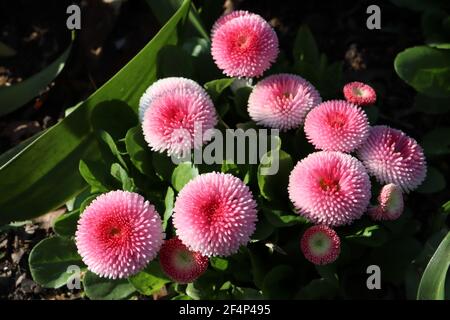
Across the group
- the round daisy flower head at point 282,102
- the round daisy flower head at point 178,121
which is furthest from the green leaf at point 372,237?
the round daisy flower head at point 178,121

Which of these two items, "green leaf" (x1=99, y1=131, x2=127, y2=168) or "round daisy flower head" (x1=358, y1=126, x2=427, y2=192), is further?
"green leaf" (x1=99, y1=131, x2=127, y2=168)

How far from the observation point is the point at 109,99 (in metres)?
1.68

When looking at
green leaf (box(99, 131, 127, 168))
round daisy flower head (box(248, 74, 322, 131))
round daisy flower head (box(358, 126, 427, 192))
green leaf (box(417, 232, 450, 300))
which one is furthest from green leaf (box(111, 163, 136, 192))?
green leaf (box(417, 232, 450, 300))

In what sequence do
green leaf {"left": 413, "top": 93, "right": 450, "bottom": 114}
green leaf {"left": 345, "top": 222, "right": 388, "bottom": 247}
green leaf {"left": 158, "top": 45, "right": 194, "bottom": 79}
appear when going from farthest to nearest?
green leaf {"left": 413, "top": 93, "right": 450, "bottom": 114} → green leaf {"left": 158, "top": 45, "right": 194, "bottom": 79} → green leaf {"left": 345, "top": 222, "right": 388, "bottom": 247}

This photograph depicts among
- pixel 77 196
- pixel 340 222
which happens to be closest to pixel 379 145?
Answer: pixel 340 222

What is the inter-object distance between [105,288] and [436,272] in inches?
32.7

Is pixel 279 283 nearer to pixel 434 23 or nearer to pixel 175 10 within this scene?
pixel 175 10

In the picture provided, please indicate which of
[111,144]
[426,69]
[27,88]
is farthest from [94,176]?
[426,69]

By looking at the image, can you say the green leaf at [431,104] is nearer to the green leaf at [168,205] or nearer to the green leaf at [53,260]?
the green leaf at [168,205]

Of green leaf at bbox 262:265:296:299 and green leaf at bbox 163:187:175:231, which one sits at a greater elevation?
green leaf at bbox 163:187:175:231

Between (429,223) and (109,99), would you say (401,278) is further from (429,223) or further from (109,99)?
(109,99)

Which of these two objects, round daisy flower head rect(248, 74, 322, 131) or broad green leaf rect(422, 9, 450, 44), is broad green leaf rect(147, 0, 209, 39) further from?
broad green leaf rect(422, 9, 450, 44)

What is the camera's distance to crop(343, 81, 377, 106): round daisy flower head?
5.34 feet

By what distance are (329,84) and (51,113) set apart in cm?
102
